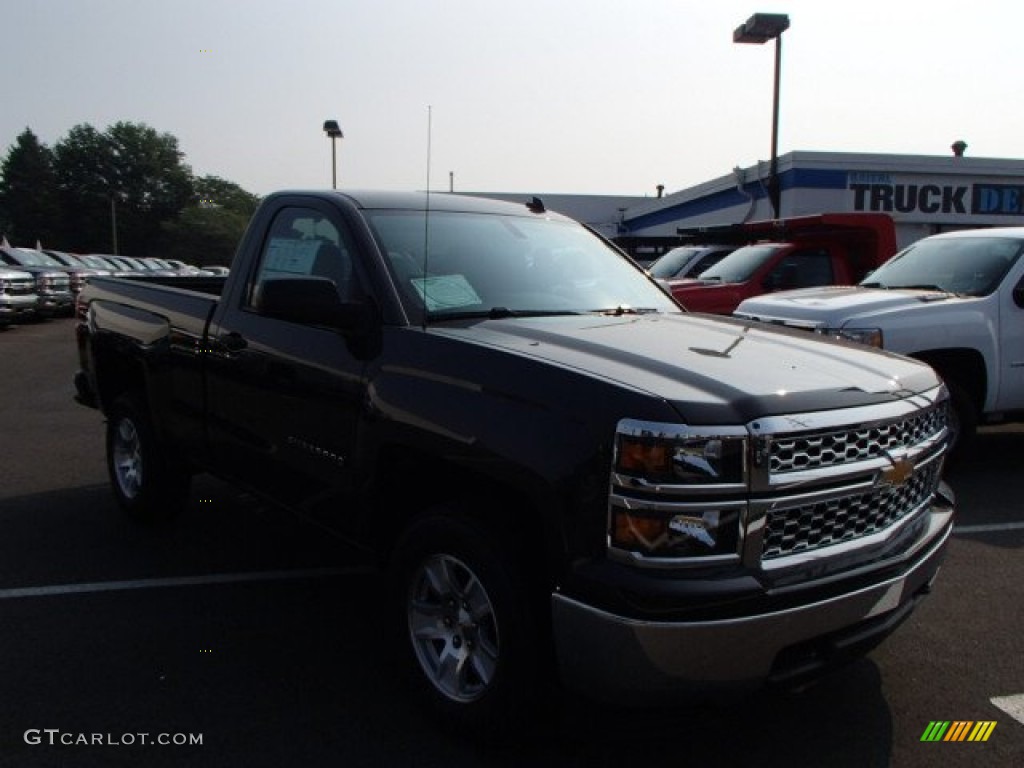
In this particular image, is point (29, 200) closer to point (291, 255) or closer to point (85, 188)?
point (85, 188)

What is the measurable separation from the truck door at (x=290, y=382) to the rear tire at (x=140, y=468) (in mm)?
895

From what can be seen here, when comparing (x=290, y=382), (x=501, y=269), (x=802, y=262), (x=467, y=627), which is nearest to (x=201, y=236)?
(x=802, y=262)

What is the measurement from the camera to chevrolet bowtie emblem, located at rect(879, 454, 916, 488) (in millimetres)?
2828

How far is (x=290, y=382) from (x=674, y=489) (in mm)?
1938

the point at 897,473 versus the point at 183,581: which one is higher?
the point at 897,473

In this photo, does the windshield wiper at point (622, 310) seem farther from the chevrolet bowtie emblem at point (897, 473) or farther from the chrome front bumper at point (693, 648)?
the chrome front bumper at point (693, 648)

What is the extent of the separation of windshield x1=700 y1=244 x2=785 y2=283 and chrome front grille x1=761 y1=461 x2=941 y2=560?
27.9ft

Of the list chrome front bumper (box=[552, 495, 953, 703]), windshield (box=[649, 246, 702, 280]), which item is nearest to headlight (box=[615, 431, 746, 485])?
chrome front bumper (box=[552, 495, 953, 703])

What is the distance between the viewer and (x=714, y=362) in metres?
2.93

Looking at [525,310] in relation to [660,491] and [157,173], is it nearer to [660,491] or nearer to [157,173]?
[660,491]

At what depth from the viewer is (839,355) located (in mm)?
3244

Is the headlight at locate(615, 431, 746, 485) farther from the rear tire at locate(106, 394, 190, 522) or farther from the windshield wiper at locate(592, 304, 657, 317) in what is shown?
the rear tire at locate(106, 394, 190, 522)

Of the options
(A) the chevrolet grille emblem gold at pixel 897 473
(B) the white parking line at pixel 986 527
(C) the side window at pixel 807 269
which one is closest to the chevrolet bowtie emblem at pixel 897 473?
(A) the chevrolet grille emblem gold at pixel 897 473

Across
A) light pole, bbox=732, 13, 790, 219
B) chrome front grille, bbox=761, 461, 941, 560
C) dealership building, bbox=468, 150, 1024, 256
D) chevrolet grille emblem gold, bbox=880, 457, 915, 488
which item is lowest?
chrome front grille, bbox=761, 461, 941, 560
